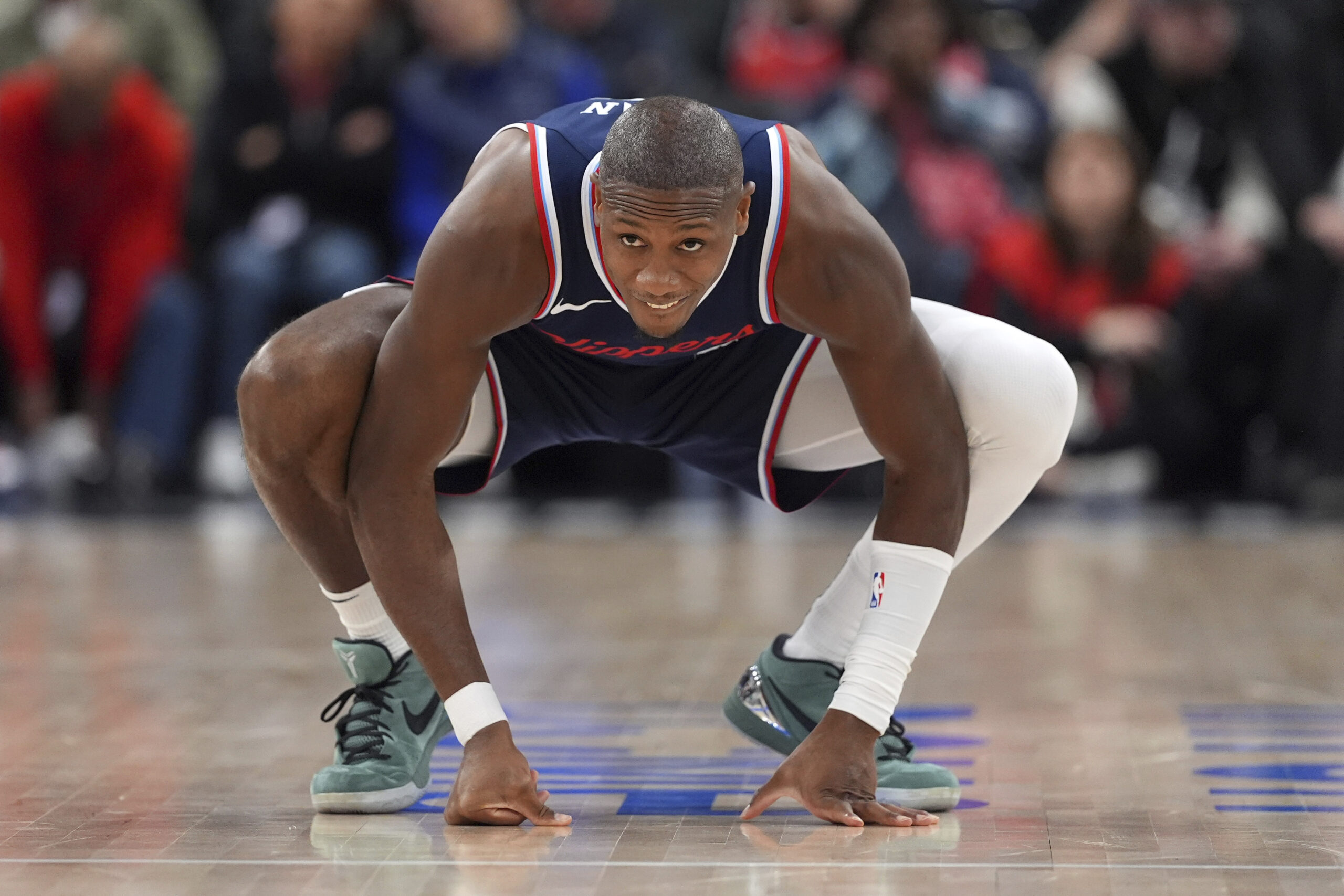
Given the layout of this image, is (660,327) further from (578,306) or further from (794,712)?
(794,712)

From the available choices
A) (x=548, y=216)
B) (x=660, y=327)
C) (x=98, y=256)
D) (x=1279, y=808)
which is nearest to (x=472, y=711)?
(x=660, y=327)

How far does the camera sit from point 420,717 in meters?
2.94

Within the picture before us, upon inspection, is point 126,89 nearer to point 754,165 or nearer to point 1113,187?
point 1113,187

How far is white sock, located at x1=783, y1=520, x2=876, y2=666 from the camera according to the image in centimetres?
294

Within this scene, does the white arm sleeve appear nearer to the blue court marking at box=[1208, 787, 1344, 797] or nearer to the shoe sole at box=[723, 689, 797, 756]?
the shoe sole at box=[723, 689, 797, 756]

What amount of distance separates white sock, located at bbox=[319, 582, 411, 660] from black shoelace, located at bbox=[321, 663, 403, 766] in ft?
0.12

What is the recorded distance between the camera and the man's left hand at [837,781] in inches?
101

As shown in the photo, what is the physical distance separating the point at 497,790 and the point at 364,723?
39cm

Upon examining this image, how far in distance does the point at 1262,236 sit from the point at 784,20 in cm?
212

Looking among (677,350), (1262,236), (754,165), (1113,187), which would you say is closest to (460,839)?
(677,350)

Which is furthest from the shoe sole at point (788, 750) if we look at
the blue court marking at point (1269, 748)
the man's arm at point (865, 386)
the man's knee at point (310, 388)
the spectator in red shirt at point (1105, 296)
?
the spectator in red shirt at point (1105, 296)

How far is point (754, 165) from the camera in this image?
256 cm

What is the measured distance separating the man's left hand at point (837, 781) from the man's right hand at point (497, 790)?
0.31 metres

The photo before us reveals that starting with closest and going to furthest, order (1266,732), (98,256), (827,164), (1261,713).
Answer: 1. (1266,732)
2. (1261,713)
3. (827,164)
4. (98,256)
